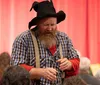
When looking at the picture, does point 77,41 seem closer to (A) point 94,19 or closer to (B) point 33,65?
(A) point 94,19

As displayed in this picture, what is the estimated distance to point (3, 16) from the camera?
12.3 ft

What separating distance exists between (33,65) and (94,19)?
2.61 meters

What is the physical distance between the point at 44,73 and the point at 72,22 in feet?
8.33

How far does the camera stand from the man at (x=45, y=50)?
6.13ft

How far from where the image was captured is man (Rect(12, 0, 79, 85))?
1869mm

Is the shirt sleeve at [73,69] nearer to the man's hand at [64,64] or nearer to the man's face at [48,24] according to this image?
the man's hand at [64,64]

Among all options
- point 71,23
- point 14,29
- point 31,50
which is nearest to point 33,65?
point 31,50

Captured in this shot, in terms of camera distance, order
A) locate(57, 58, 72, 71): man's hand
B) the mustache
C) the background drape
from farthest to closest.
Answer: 1. the background drape
2. the mustache
3. locate(57, 58, 72, 71): man's hand

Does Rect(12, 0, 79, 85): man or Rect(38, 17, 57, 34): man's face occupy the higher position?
Rect(38, 17, 57, 34): man's face

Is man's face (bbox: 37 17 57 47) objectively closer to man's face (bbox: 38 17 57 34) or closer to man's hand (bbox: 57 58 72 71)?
man's face (bbox: 38 17 57 34)

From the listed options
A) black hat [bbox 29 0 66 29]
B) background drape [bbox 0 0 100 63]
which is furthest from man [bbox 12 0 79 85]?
background drape [bbox 0 0 100 63]

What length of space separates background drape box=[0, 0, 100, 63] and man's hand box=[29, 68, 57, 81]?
2058mm

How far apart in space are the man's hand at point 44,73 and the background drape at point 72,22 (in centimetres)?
206

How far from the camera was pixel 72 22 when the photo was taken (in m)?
4.17
